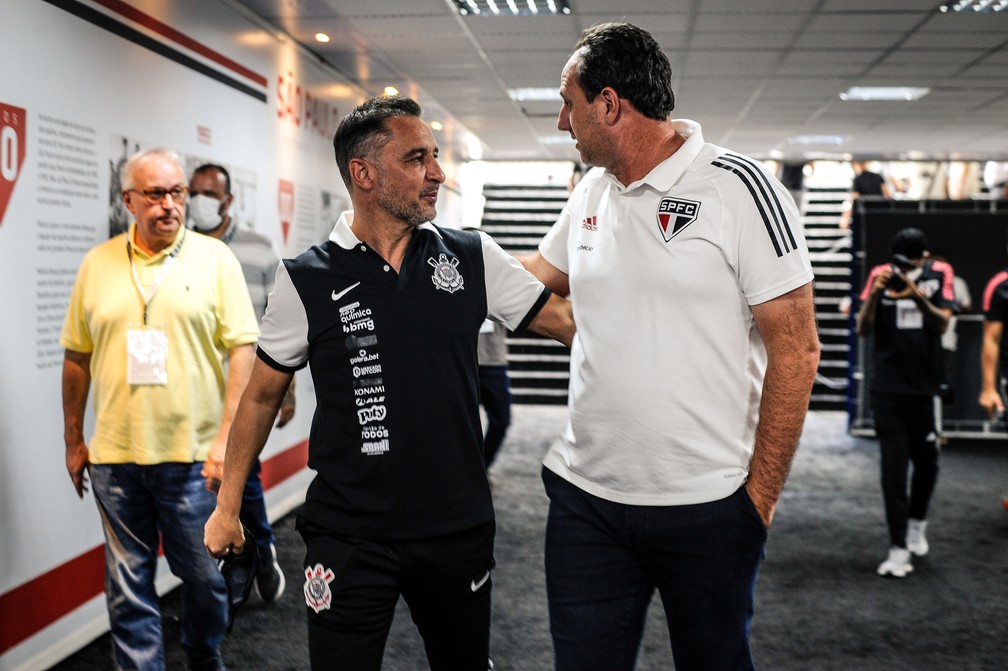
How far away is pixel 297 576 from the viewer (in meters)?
4.32

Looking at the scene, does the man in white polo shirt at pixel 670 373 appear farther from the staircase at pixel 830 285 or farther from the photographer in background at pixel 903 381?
the staircase at pixel 830 285

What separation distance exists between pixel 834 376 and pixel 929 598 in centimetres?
711

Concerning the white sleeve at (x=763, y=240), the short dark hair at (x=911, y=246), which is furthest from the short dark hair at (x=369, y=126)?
the short dark hair at (x=911, y=246)

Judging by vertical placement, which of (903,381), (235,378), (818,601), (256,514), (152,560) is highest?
(235,378)

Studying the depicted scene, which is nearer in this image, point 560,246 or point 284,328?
point 284,328

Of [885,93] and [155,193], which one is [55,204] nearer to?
[155,193]

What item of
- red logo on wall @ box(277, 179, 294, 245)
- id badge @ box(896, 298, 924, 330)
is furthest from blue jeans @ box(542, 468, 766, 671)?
red logo on wall @ box(277, 179, 294, 245)

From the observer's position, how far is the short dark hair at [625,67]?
1.73m

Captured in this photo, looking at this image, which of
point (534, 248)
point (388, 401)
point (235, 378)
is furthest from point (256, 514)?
point (534, 248)

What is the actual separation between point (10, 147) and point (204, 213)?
150cm

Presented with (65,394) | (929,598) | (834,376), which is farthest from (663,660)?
(834,376)

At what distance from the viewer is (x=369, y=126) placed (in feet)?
6.17

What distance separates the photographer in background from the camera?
4285 mm

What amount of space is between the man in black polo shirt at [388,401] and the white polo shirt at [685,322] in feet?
0.75
